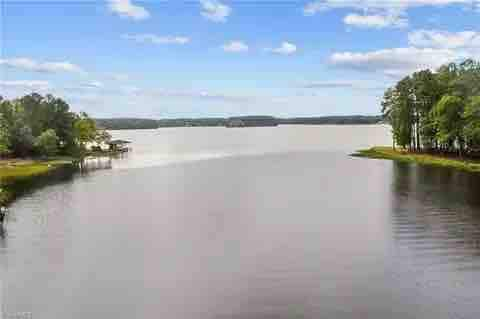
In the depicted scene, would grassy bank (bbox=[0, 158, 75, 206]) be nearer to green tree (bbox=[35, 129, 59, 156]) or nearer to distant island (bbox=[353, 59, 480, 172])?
green tree (bbox=[35, 129, 59, 156])

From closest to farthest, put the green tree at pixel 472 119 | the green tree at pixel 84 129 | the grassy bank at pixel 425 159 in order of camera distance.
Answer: the green tree at pixel 472 119 < the grassy bank at pixel 425 159 < the green tree at pixel 84 129

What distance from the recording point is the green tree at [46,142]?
10381 centimetres

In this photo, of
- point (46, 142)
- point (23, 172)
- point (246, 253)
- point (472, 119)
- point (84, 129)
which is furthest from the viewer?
point (84, 129)

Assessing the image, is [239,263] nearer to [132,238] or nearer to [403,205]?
[132,238]

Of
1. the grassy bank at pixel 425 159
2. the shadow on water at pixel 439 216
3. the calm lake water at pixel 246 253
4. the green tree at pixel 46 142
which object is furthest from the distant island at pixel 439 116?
the green tree at pixel 46 142

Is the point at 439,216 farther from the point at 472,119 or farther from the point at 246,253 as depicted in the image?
the point at 472,119

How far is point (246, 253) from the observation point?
32156 millimetres

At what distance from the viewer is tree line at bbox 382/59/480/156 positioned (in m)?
84.1

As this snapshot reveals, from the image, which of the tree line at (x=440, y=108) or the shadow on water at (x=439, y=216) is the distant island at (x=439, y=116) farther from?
the shadow on water at (x=439, y=216)

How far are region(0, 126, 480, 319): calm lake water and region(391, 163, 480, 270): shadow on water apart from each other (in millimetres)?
158

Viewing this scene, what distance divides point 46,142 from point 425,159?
78.7m

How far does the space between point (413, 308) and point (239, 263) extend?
35.8 ft

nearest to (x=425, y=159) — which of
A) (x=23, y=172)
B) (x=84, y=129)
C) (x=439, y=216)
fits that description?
(x=439, y=216)

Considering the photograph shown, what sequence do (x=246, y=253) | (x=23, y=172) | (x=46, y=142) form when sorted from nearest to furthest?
(x=246, y=253) → (x=23, y=172) → (x=46, y=142)
